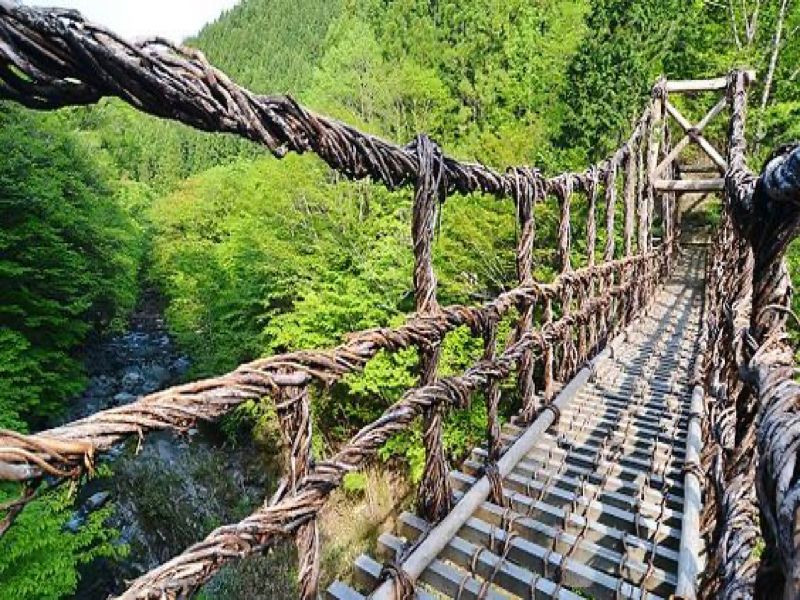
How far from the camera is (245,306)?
15.2 meters

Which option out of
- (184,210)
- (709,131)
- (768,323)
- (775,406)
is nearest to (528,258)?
(768,323)

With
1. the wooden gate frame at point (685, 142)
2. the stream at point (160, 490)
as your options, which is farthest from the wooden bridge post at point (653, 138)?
the stream at point (160, 490)

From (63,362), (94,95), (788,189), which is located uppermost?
(94,95)

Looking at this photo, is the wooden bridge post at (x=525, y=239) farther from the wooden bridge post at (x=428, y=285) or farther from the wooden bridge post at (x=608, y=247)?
the wooden bridge post at (x=608, y=247)

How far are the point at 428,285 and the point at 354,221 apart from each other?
11.4 metres

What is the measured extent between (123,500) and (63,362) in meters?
4.00

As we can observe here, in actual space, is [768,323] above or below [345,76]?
below

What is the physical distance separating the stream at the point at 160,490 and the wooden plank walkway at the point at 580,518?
6458 millimetres

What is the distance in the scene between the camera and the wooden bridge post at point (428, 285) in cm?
177

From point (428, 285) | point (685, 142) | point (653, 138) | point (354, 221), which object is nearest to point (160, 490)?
point (354, 221)

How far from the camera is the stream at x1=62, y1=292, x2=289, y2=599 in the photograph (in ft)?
30.9

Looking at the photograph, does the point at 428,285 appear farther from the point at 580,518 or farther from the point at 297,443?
the point at 580,518

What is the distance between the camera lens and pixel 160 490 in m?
11.3

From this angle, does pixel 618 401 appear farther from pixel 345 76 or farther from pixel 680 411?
pixel 345 76
